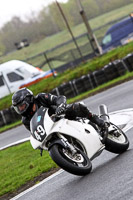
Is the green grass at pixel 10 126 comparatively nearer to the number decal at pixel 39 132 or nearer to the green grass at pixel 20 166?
the green grass at pixel 20 166

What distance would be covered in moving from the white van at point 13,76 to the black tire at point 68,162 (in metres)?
22.0

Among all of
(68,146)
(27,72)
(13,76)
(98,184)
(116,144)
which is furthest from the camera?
(27,72)

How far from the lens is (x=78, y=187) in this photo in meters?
7.27

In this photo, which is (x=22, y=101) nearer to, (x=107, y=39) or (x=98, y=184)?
(x=98, y=184)

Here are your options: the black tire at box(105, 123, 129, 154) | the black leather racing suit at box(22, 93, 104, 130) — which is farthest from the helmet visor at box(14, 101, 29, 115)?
the black tire at box(105, 123, 129, 154)

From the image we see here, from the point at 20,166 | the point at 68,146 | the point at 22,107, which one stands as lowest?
the point at 20,166

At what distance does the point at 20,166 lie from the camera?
11.6 meters

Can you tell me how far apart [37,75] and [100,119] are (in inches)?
849

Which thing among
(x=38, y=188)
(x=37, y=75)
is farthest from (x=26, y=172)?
(x=37, y=75)

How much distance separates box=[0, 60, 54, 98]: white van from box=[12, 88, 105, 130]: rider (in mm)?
21079

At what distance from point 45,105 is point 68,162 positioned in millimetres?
1437

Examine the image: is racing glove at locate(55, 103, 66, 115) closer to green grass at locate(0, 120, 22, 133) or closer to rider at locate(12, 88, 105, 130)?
rider at locate(12, 88, 105, 130)

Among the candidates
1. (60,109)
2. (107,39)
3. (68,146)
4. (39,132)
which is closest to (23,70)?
(107,39)

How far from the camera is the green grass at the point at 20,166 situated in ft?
32.1
